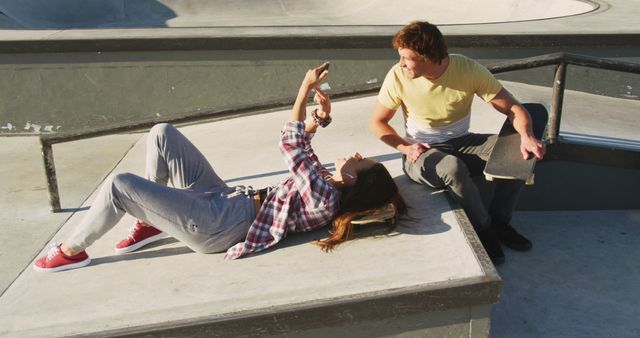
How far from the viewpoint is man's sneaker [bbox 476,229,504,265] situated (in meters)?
4.36

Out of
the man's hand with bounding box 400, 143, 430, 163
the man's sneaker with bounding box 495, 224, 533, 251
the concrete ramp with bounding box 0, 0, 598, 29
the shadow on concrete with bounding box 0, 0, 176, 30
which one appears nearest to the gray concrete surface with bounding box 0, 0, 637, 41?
the man's sneaker with bounding box 495, 224, 533, 251

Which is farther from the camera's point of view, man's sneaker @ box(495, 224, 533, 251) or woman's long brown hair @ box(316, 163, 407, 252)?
man's sneaker @ box(495, 224, 533, 251)

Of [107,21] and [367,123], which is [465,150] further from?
[107,21]

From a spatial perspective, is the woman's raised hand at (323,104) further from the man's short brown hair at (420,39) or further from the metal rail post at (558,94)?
the metal rail post at (558,94)

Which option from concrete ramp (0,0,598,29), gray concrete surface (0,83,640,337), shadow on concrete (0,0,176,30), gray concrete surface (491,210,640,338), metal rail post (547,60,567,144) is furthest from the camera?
shadow on concrete (0,0,176,30)

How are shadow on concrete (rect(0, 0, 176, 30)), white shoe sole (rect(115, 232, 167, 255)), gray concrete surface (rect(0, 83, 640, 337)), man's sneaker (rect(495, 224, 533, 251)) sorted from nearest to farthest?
gray concrete surface (rect(0, 83, 640, 337)) → white shoe sole (rect(115, 232, 167, 255)) → man's sneaker (rect(495, 224, 533, 251)) → shadow on concrete (rect(0, 0, 176, 30))

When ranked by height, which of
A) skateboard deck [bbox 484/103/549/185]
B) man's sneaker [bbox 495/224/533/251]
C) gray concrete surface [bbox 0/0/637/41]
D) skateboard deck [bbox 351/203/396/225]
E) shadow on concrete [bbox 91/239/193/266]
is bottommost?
man's sneaker [bbox 495/224/533/251]

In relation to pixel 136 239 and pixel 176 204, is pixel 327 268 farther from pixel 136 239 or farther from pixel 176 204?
pixel 136 239

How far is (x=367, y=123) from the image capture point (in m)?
6.21

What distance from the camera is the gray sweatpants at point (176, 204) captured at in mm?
3783

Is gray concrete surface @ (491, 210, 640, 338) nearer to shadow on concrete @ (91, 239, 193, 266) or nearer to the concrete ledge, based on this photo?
shadow on concrete @ (91, 239, 193, 266)

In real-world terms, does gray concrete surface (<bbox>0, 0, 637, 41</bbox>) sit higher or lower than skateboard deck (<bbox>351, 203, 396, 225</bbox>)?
higher

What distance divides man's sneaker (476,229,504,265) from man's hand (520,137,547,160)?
55 centimetres

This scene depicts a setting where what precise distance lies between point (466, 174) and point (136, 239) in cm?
198
